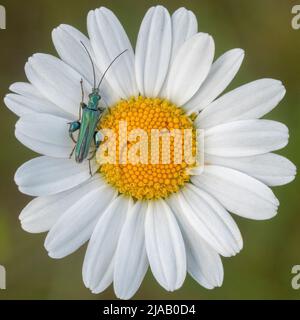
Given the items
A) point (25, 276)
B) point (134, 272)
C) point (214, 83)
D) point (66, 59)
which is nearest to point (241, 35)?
point (214, 83)

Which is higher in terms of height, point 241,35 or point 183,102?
point 241,35

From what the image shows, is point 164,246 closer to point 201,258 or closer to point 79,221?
point 201,258

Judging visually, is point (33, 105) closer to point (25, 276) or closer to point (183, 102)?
point (183, 102)

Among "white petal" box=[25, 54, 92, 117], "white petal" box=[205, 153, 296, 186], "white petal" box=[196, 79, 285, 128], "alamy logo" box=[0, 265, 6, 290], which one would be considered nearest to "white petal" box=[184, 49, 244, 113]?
"white petal" box=[196, 79, 285, 128]

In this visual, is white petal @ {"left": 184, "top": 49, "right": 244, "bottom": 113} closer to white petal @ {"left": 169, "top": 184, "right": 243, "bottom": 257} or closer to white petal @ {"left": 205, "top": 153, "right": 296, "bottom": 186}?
white petal @ {"left": 205, "top": 153, "right": 296, "bottom": 186}

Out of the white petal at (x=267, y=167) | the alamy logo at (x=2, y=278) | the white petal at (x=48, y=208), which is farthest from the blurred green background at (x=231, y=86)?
the white petal at (x=267, y=167)

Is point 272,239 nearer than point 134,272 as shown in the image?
No

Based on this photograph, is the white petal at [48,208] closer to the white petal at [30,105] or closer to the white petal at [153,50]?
the white petal at [30,105]
